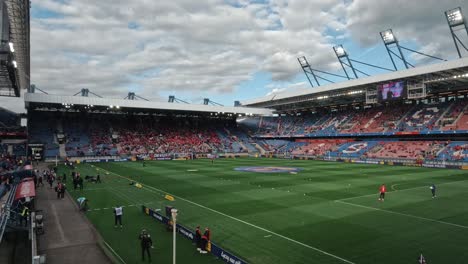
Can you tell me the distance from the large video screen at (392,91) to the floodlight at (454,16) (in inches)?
467

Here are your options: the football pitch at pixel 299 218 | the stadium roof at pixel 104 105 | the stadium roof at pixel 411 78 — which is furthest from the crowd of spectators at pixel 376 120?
the football pitch at pixel 299 218

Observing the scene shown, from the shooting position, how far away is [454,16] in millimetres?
51469

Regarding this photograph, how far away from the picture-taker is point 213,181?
124ft

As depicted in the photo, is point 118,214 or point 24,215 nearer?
point 24,215

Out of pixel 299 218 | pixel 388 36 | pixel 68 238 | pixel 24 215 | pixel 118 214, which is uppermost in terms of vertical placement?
pixel 388 36

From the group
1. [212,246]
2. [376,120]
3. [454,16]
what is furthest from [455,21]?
[212,246]

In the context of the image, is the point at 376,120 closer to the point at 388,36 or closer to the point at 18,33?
the point at 388,36

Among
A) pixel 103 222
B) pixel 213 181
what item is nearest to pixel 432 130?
pixel 213 181

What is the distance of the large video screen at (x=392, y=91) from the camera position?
59.7 meters

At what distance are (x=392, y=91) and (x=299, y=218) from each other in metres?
47.8

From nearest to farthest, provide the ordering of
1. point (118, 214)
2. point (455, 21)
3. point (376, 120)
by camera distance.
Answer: point (118, 214) → point (455, 21) → point (376, 120)

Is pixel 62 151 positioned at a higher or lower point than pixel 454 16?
lower

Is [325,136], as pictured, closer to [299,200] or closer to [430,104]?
[430,104]

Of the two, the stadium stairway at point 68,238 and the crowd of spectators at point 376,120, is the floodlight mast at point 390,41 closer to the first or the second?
the crowd of spectators at point 376,120
